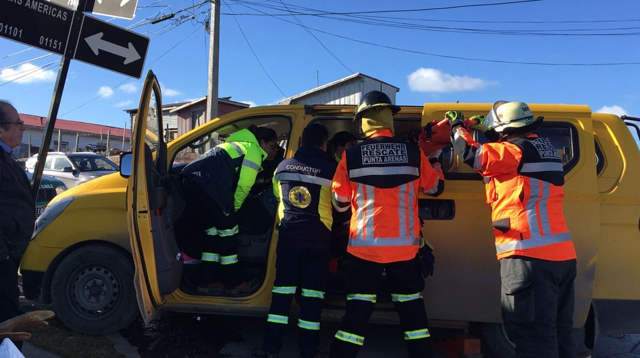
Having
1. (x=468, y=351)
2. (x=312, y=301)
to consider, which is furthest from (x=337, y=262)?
(x=468, y=351)

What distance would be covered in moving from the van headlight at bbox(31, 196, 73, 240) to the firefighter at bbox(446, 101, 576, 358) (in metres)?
3.22

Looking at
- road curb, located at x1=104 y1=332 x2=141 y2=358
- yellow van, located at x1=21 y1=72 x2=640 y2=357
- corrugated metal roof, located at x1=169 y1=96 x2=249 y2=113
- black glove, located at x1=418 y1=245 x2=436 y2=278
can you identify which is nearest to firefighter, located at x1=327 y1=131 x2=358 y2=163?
yellow van, located at x1=21 y1=72 x2=640 y2=357

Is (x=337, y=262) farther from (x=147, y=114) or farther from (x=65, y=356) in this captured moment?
(x=65, y=356)

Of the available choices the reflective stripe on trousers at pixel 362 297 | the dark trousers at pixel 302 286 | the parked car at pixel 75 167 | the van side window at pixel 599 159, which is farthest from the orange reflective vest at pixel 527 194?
the parked car at pixel 75 167

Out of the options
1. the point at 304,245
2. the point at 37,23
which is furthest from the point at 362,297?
the point at 37,23

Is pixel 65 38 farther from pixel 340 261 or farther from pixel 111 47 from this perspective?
pixel 340 261

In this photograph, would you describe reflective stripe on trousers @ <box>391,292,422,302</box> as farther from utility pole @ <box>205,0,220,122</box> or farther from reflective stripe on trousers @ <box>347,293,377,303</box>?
utility pole @ <box>205,0,220,122</box>

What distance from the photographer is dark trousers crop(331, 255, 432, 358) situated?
9.86 feet

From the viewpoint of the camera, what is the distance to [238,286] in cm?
381

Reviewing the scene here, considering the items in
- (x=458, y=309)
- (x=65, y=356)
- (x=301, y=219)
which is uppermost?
(x=301, y=219)

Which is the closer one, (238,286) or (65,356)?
(65,356)

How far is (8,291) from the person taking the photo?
2.63 m

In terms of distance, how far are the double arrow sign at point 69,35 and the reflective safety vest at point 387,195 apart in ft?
6.71

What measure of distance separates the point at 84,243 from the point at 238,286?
52.9 inches
